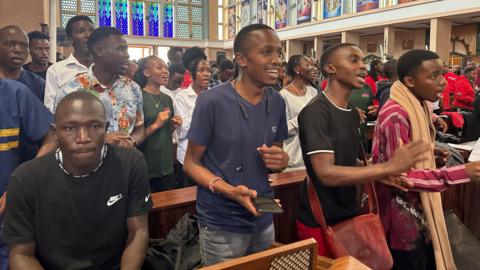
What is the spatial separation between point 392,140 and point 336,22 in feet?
43.2

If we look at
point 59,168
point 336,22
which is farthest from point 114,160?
point 336,22

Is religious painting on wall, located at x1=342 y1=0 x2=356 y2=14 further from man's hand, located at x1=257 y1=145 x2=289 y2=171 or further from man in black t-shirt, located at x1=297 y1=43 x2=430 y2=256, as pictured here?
man's hand, located at x1=257 y1=145 x2=289 y2=171

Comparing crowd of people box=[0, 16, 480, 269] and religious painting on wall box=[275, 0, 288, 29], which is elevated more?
religious painting on wall box=[275, 0, 288, 29]

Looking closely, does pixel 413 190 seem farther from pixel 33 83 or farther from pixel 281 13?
pixel 281 13

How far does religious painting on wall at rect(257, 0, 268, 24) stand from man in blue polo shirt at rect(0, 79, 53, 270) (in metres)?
17.1

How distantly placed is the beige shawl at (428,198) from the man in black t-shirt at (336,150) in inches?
9.6

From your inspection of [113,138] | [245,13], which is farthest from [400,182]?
[245,13]

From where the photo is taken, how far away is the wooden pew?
250 cm

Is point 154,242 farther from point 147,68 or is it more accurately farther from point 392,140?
point 147,68

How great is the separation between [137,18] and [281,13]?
24.2 ft

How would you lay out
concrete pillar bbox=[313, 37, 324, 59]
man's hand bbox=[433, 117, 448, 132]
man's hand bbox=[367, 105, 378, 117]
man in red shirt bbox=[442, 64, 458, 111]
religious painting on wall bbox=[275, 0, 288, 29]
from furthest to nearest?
religious painting on wall bbox=[275, 0, 288, 29]
concrete pillar bbox=[313, 37, 324, 59]
man in red shirt bbox=[442, 64, 458, 111]
man's hand bbox=[367, 105, 378, 117]
man's hand bbox=[433, 117, 448, 132]

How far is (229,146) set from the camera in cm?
176

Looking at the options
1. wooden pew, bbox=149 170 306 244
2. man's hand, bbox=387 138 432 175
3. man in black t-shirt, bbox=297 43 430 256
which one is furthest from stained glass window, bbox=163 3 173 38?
man's hand, bbox=387 138 432 175

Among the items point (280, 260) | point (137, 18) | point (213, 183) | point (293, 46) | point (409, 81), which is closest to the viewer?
point (280, 260)
